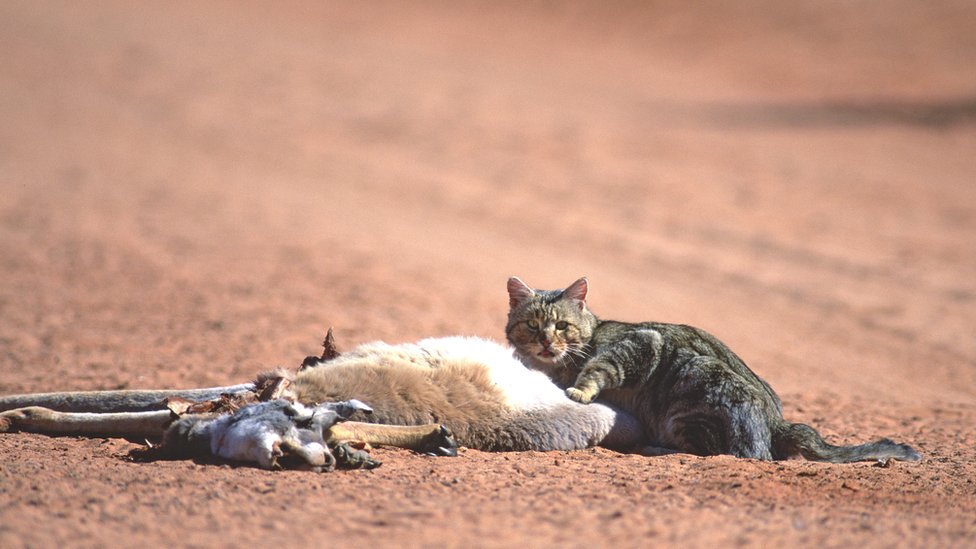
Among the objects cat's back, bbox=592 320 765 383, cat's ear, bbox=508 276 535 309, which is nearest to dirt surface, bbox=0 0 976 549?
cat's back, bbox=592 320 765 383

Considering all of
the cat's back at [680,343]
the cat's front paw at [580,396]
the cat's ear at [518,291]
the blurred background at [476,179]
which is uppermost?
the blurred background at [476,179]

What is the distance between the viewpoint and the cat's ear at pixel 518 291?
6.91m

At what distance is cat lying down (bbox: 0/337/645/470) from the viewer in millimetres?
5496

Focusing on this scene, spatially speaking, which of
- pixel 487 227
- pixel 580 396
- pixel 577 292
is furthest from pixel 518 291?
pixel 487 227

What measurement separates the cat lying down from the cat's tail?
0.85 metres

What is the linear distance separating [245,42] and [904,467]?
27.4 m

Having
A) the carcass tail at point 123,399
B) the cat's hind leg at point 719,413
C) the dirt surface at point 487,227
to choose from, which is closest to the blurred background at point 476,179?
the dirt surface at point 487,227

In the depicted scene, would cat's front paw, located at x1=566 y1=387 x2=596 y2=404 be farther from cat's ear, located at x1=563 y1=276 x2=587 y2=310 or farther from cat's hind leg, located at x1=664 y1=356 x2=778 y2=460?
cat's ear, located at x1=563 y1=276 x2=587 y2=310

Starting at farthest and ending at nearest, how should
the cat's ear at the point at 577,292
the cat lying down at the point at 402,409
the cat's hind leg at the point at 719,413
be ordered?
the cat's ear at the point at 577,292
the cat's hind leg at the point at 719,413
the cat lying down at the point at 402,409

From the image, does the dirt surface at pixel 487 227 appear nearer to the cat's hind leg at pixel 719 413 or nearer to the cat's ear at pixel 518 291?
the cat's hind leg at pixel 719 413

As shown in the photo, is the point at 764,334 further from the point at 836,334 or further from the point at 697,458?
the point at 697,458

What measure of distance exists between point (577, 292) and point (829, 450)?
6.00 ft

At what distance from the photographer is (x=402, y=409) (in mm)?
5797

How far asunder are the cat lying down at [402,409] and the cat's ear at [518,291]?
72cm
